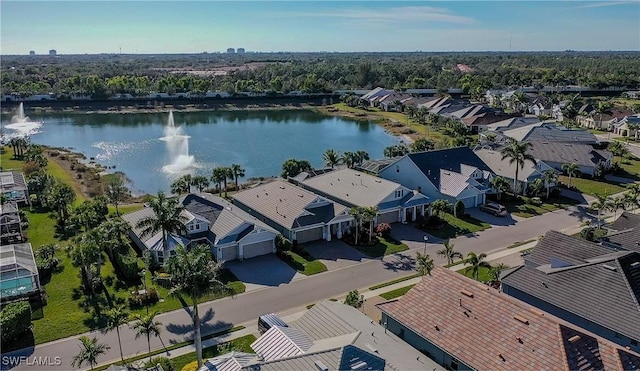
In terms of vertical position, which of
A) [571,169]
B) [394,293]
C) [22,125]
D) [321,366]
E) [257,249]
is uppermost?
[22,125]

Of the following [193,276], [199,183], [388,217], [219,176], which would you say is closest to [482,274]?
[388,217]

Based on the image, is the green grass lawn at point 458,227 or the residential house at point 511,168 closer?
the green grass lawn at point 458,227

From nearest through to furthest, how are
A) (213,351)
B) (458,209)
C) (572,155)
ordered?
(213,351) < (458,209) < (572,155)

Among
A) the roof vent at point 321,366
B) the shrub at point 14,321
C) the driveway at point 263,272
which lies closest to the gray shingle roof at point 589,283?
the driveway at point 263,272

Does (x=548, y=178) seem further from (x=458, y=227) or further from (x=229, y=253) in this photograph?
(x=229, y=253)

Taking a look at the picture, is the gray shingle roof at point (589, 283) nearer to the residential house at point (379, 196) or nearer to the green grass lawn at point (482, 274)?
the green grass lawn at point (482, 274)

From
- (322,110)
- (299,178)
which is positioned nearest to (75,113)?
(322,110)

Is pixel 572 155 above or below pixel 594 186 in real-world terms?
above
